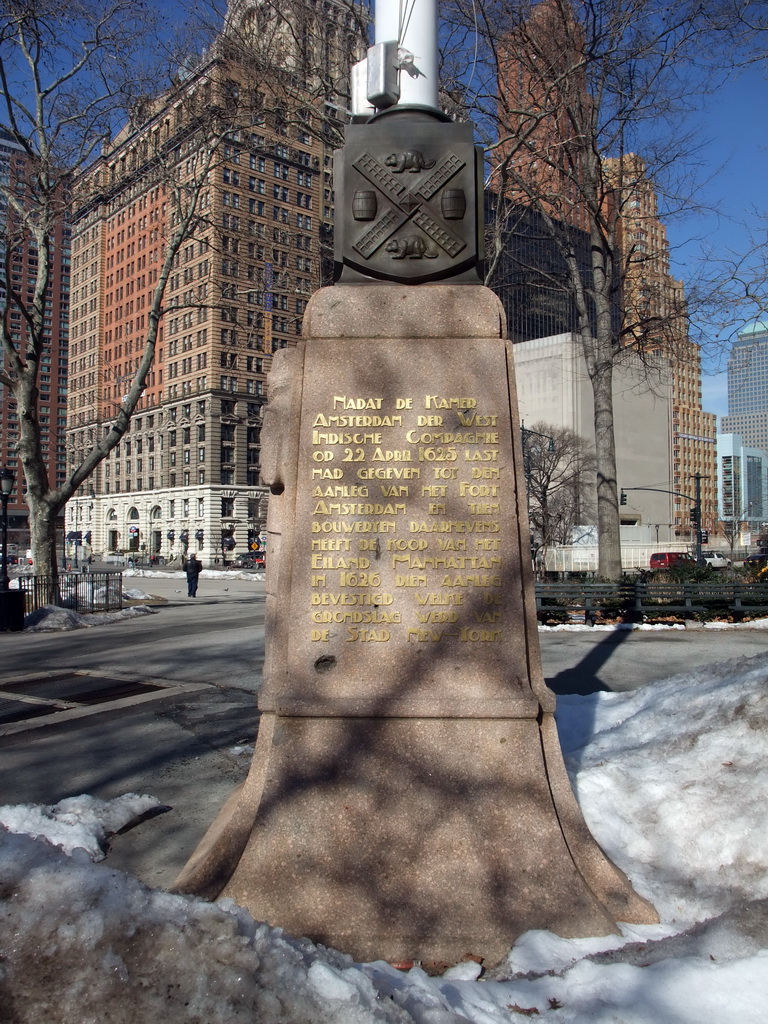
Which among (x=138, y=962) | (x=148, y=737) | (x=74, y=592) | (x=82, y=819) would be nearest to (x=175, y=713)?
(x=148, y=737)

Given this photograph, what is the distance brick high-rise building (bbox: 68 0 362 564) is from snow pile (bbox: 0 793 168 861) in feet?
12.5

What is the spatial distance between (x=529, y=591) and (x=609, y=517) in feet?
52.6

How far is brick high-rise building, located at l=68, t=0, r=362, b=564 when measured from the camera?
1839cm

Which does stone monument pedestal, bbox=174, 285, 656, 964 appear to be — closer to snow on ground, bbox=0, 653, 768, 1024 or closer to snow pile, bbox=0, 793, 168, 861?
snow on ground, bbox=0, 653, 768, 1024

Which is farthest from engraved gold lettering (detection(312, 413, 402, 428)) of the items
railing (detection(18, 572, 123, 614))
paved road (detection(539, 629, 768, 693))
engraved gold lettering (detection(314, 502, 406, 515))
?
railing (detection(18, 572, 123, 614))

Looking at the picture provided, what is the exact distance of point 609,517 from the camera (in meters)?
19.5

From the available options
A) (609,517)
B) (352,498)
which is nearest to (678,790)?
(352,498)

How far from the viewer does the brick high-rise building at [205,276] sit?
60.3 ft

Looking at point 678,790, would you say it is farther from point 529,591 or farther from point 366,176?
point 366,176

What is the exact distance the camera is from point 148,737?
736cm

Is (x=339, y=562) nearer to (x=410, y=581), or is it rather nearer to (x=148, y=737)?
(x=410, y=581)

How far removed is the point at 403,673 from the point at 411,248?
2528 mm

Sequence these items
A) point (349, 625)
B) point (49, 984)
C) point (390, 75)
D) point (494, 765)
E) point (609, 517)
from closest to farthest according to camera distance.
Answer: point (49, 984) < point (494, 765) < point (349, 625) < point (390, 75) < point (609, 517)

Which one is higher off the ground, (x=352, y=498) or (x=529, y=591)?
(x=352, y=498)
